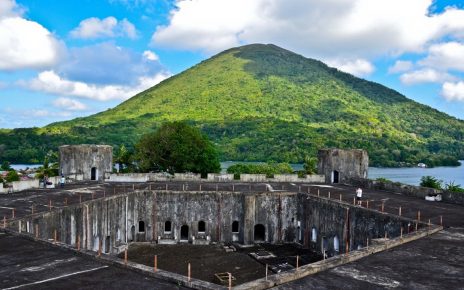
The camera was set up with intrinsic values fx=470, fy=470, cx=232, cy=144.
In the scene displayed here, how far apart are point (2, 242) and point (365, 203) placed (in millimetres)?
19459

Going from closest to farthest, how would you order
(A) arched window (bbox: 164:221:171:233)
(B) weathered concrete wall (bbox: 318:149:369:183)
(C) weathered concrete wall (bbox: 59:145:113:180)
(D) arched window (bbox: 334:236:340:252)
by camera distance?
(D) arched window (bbox: 334:236:340:252)
(A) arched window (bbox: 164:221:171:233)
(C) weathered concrete wall (bbox: 59:145:113:180)
(B) weathered concrete wall (bbox: 318:149:369:183)

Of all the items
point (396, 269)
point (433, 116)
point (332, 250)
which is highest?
point (433, 116)

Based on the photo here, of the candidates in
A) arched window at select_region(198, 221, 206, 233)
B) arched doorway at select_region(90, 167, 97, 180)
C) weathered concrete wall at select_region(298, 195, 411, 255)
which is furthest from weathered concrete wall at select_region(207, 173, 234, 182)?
arched doorway at select_region(90, 167, 97, 180)

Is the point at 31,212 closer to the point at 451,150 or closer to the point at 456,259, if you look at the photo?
the point at 456,259

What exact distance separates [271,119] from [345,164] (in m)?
109

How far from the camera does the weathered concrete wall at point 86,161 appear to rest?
127ft

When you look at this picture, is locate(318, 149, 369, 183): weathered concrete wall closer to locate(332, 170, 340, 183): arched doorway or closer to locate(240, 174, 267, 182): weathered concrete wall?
locate(332, 170, 340, 183): arched doorway

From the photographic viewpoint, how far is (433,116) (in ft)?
638

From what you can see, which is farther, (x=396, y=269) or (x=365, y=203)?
(x=365, y=203)

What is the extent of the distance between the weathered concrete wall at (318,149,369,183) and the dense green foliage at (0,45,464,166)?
78727 millimetres

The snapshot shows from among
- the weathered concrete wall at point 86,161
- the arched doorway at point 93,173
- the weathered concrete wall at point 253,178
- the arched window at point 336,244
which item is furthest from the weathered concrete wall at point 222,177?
the arched window at point 336,244

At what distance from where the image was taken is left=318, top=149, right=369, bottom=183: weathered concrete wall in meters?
39.1

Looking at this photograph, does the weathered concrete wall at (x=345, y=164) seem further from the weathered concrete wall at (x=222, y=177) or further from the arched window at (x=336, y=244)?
the arched window at (x=336, y=244)

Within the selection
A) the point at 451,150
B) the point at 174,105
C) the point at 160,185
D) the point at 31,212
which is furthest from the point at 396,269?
the point at 451,150
